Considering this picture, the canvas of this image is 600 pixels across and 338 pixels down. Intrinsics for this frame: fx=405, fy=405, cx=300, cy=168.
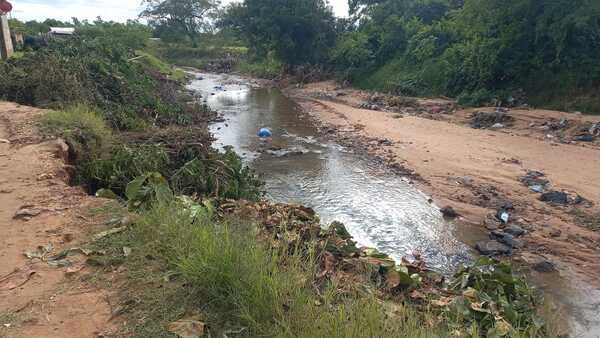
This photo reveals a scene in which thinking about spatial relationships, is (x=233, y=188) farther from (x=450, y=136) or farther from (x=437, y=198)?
(x=450, y=136)

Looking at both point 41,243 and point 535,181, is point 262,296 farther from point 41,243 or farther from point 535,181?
point 535,181

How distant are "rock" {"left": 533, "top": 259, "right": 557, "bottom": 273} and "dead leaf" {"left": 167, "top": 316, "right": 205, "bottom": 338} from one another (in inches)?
194

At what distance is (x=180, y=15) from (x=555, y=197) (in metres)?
50.5

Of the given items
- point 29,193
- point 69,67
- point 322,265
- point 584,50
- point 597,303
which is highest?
point 584,50

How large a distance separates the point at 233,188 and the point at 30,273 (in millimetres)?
3234

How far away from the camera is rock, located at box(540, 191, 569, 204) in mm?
7441

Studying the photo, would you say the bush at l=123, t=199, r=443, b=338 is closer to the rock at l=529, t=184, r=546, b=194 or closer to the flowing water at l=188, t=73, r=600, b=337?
the flowing water at l=188, t=73, r=600, b=337

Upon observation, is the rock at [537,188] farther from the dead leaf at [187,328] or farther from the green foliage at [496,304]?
the dead leaf at [187,328]

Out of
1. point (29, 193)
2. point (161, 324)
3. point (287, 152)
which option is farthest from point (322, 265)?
point (287, 152)

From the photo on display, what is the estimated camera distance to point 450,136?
1247 centimetres

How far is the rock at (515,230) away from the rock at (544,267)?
0.84 meters

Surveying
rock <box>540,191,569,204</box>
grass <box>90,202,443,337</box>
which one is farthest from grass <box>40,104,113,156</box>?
rock <box>540,191,569,204</box>

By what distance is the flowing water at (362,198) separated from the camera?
224 inches

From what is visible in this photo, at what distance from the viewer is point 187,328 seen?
102 inches
